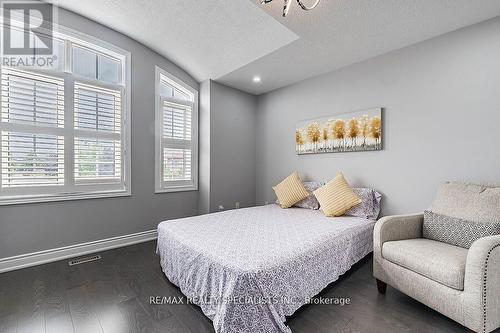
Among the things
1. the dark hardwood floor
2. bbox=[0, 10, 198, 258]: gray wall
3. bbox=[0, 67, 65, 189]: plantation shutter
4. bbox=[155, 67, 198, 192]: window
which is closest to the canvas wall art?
the dark hardwood floor

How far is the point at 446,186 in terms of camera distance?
2123 mm

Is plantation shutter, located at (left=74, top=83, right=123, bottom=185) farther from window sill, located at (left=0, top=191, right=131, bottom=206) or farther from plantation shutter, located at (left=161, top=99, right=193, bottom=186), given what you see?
plantation shutter, located at (left=161, top=99, right=193, bottom=186)

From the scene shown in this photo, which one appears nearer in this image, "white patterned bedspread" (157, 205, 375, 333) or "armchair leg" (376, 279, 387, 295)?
"white patterned bedspread" (157, 205, 375, 333)

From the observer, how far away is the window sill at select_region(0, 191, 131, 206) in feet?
7.57

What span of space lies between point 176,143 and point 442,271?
353 cm

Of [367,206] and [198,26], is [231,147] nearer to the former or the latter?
[198,26]

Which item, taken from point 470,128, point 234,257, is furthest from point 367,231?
point 234,257

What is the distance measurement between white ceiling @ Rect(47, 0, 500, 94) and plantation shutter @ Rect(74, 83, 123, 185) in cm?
95

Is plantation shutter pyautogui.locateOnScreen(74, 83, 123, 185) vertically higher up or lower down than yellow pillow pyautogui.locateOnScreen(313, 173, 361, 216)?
higher up

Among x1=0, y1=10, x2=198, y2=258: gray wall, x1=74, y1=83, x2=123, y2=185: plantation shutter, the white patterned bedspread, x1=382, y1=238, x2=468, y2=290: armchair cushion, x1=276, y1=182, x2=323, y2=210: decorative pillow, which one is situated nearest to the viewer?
the white patterned bedspread

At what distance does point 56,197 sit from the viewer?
2559 millimetres

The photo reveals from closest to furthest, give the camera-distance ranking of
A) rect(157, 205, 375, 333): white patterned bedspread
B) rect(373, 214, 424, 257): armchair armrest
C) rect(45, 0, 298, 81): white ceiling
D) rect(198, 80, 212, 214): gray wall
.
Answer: rect(157, 205, 375, 333): white patterned bedspread < rect(373, 214, 424, 257): armchair armrest < rect(45, 0, 298, 81): white ceiling < rect(198, 80, 212, 214): gray wall

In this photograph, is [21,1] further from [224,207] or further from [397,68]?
[397,68]

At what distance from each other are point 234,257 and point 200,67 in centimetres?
300
